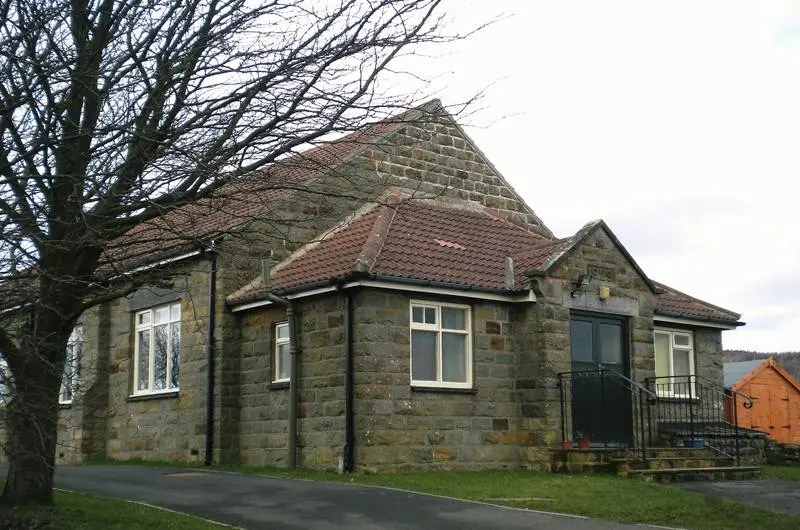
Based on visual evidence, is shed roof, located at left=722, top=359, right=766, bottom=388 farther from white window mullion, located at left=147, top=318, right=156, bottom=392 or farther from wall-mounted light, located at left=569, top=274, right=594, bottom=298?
white window mullion, located at left=147, top=318, right=156, bottom=392

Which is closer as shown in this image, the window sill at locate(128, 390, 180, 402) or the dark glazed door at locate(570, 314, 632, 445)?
the dark glazed door at locate(570, 314, 632, 445)

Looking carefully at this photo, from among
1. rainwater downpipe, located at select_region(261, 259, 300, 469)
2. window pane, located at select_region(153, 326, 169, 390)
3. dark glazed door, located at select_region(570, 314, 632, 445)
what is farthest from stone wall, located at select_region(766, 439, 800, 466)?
window pane, located at select_region(153, 326, 169, 390)

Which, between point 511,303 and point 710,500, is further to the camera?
point 511,303

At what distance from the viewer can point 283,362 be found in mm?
18266

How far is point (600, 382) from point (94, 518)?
33.6 ft

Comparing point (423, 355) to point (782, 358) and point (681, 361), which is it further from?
point (782, 358)

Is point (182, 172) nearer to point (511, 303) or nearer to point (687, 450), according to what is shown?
point (511, 303)

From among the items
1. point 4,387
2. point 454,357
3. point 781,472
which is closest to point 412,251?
point 454,357

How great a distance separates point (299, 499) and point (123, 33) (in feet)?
20.2

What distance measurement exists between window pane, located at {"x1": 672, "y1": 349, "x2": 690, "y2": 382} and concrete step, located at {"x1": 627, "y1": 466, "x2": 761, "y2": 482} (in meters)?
4.23

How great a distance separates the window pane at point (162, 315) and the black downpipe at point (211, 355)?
2.08 m

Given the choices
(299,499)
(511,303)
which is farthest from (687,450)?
(299,499)

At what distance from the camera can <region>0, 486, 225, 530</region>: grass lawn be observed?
10.7m

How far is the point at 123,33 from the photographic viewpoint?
10742 mm
